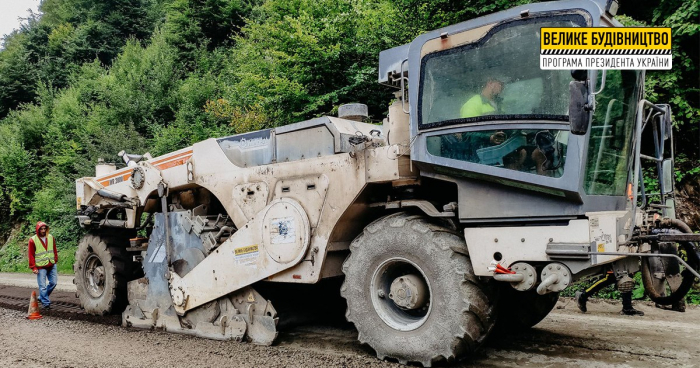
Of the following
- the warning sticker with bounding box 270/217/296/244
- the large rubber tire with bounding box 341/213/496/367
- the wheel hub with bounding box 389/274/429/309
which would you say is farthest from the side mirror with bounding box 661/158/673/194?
the warning sticker with bounding box 270/217/296/244

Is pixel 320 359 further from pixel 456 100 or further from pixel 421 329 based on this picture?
pixel 456 100

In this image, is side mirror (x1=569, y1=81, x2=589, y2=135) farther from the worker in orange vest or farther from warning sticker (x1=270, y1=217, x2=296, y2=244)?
the worker in orange vest

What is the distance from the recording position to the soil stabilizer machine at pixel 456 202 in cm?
415

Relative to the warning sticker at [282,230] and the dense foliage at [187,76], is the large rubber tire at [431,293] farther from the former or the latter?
the dense foliage at [187,76]

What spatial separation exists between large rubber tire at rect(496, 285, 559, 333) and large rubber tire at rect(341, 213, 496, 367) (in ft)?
4.64

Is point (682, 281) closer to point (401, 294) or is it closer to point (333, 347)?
point (401, 294)

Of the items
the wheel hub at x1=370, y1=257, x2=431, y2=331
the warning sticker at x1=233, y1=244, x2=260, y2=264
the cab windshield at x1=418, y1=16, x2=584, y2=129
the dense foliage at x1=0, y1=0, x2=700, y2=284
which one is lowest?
the wheel hub at x1=370, y1=257, x2=431, y2=331

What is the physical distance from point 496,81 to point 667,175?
7.88 feet

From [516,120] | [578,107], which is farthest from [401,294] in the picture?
[578,107]

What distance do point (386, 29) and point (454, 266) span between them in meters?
8.41

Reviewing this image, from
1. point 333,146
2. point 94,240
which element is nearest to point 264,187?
point 333,146

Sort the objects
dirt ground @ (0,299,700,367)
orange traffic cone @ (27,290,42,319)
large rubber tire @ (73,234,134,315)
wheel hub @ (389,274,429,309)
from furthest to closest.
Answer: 1. orange traffic cone @ (27,290,42,319)
2. large rubber tire @ (73,234,134,315)
3. dirt ground @ (0,299,700,367)
4. wheel hub @ (389,274,429,309)

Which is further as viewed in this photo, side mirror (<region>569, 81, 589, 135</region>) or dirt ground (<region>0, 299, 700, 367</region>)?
dirt ground (<region>0, 299, 700, 367</region>)

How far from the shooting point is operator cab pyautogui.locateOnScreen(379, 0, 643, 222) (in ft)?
13.5
